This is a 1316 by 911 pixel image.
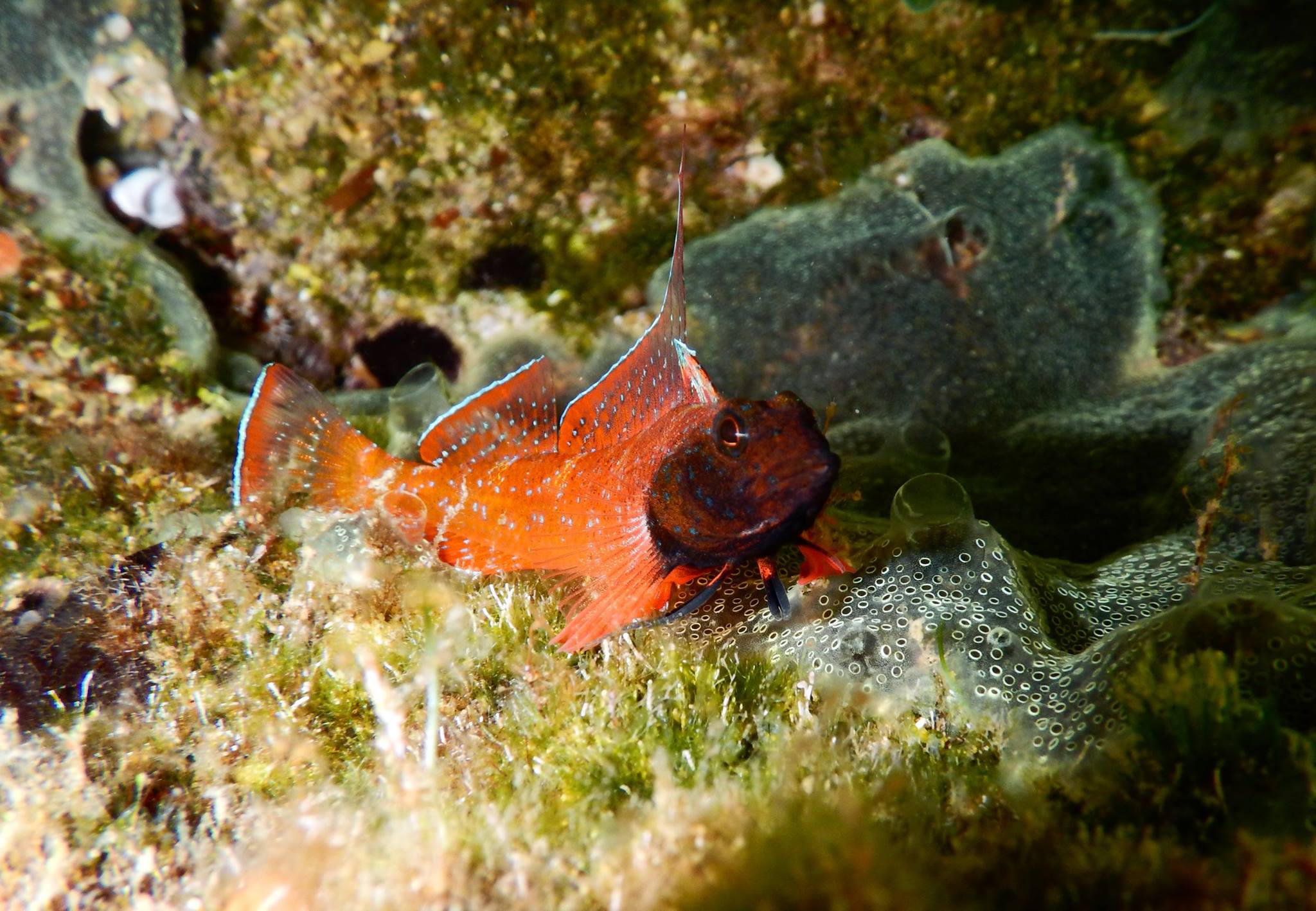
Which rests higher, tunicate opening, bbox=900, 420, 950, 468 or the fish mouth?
the fish mouth

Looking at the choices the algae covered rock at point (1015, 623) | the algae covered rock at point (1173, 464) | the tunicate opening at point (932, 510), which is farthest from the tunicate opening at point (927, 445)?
the tunicate opening at point (932, 510)

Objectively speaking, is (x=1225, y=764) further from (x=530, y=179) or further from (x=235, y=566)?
(x=530, y=179)

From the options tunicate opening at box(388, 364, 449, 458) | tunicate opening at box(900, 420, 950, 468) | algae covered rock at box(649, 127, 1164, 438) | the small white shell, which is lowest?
tunicate opening at box(900, 420, 950, 468)

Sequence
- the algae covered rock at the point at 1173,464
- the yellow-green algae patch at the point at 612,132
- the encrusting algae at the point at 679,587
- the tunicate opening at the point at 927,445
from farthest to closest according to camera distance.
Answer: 1. the yellow-green algae patch at the point at 612,132
2. the tunicate opening at the point at 927,445
3. the algae covered rock at the point at 1173,464
4. the encrusting algae at the point at 679,587

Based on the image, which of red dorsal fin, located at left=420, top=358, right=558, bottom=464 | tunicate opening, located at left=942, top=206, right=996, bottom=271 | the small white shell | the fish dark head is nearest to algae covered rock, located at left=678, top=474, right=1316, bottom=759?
A: the fish dark head

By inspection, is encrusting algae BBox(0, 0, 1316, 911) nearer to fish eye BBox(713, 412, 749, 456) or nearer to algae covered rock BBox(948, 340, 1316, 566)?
algae covered rock BBox(948, 340, 1316, 566)

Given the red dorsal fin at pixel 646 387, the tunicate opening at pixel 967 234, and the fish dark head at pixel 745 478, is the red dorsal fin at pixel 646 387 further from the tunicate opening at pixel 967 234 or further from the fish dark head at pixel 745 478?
A: the tunicate opening at pixel 967 234

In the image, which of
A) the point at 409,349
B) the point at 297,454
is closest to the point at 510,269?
the point at 409,349

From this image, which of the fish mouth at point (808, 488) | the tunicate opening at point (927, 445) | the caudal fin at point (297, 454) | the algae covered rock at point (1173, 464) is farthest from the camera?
the tunicate opening at point (927, 445)
